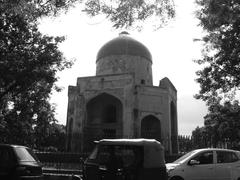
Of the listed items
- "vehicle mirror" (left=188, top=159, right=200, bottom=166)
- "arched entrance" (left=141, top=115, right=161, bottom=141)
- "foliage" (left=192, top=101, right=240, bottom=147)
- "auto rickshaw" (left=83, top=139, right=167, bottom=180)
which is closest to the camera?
"auto rickshaw" (left=83, top=139, right=167, bottom=180)

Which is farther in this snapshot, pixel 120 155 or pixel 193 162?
pixel 193 162

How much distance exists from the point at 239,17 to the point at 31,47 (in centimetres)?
897

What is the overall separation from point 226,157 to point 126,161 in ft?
14.4

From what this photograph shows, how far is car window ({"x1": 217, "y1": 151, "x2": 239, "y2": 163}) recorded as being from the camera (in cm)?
979

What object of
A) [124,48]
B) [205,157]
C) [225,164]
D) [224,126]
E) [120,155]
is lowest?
[225,164]

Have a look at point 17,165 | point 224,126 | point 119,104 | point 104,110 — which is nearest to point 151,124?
point 119,104

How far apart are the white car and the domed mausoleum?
14223 millimetres

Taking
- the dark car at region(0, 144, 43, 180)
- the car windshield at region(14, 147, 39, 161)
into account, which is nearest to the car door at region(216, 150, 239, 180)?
the dark car at region(0, 144, 43, 180)

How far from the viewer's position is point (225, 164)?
381 inches

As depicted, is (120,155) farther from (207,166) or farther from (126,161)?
(207,166)

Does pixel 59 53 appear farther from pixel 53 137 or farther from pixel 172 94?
pixel 53 137

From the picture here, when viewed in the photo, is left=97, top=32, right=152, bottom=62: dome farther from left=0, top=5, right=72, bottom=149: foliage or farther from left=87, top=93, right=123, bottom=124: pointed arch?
left=0, top=5, right=72, bottom=149: foliage

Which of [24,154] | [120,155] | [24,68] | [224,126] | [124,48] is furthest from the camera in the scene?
[124,48]

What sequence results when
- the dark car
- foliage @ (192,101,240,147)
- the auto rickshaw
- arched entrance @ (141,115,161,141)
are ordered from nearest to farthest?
the auto rickshaw
the dark car
foliage @ (192,101,240,147)
arched entrance @ (141,115,161,141)
